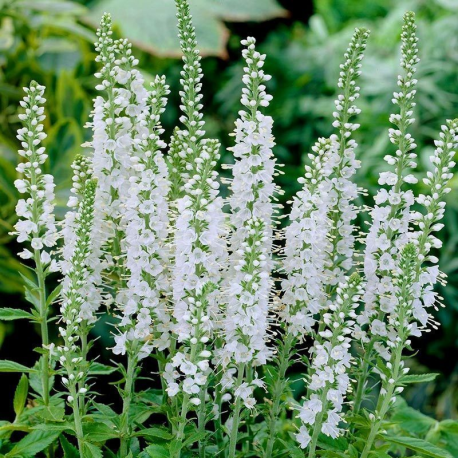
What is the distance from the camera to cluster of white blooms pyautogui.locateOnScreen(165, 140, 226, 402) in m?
1.34

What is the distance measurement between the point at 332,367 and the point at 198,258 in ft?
1.16

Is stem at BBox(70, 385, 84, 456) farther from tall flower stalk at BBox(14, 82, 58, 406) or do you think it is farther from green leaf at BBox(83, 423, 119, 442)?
tall flower stalk at BBox(14, 82, 58, 406)

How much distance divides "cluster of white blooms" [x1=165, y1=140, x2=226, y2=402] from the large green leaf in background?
287 centimetres

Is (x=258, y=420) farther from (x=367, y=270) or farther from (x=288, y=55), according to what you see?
(x=288, y=55)

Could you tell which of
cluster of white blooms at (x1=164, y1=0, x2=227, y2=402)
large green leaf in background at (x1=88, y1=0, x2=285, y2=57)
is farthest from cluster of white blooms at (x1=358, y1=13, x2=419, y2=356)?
large green leaf in background at (x1=88, y1=0, x2=285, y2=57)

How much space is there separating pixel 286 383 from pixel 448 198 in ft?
8.56

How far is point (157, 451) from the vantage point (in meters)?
1.44

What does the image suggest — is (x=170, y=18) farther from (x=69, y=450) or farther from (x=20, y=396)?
(x=69, y=450)

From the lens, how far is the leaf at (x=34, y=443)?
1.58m

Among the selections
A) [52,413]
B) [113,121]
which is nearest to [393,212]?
[113,121]

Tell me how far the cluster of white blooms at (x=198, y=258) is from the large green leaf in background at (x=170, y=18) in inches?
113

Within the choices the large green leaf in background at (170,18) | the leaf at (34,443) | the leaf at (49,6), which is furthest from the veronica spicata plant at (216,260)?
the large green leaf in background at (170,18)

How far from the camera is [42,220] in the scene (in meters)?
1.53

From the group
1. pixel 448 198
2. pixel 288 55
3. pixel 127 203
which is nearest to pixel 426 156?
pixel 448 198
